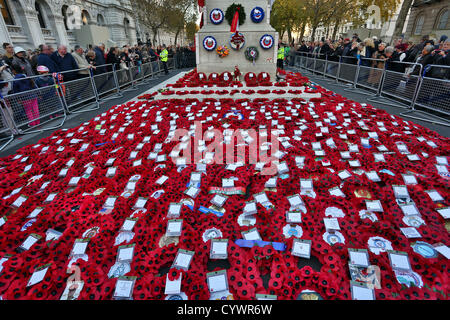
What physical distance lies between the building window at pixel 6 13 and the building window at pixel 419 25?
1728 inches

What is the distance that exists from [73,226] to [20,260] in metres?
0.55

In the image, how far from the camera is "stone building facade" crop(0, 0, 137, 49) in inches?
699

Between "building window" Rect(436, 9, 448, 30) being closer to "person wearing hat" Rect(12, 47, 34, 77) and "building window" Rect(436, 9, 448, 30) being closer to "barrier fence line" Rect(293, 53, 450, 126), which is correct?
"barrier fence line" Rect(293, 53, 450, 126)

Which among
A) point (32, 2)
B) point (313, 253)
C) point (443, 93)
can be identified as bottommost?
point (313, 253)

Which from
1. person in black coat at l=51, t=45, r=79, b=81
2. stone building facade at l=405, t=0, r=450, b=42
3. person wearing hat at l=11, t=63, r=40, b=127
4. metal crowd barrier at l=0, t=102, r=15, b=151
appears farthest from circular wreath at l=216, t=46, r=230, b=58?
stone building facade at l=405, t=0, r=450, b=42

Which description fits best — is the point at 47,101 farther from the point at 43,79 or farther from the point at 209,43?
the point at 209,43

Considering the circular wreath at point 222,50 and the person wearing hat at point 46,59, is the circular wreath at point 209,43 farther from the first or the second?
the person wearing hat at point 46,59

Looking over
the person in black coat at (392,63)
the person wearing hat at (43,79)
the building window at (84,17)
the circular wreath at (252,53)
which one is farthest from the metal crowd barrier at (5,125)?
the building window at (84,17)

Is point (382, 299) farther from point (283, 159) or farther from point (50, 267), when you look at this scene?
point (50, 267)

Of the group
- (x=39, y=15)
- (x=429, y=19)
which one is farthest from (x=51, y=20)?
(x=429, y=19)

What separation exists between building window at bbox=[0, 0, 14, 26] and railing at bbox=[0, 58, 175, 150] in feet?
52.4

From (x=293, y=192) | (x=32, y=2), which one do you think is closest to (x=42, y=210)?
(x=293, y=192)

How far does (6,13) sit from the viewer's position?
1764 centimetres
